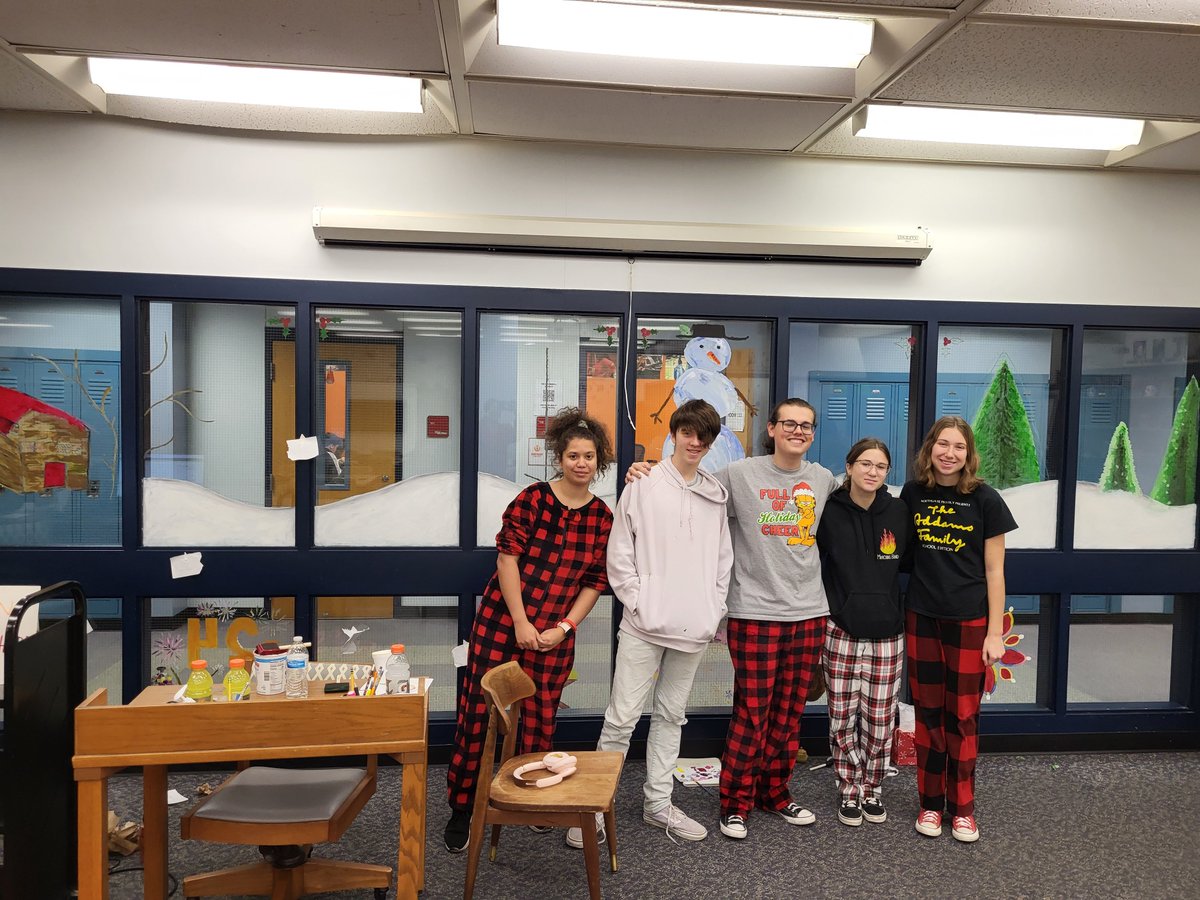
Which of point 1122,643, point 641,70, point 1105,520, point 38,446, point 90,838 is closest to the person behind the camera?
point 90,838

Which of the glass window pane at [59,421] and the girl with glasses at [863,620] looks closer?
the girl with glasses at [863,620]

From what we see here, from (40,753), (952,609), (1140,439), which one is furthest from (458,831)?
(1140,439)

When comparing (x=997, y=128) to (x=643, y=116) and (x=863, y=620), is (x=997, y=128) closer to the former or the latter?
(x=643, y=116)

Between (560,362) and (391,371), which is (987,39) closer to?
(560,362)

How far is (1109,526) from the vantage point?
3.46m

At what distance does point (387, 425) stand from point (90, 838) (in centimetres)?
175

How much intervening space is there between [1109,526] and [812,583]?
1.81 metres

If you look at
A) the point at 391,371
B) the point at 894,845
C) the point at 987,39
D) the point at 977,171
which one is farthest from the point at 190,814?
the point at 977,171

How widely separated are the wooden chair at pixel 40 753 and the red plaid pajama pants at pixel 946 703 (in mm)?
2730

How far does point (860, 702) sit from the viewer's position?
9.02 feet

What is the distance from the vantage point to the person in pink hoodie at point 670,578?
8.26 feet

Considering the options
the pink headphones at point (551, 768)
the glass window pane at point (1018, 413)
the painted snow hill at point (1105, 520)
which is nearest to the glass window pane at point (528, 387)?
the pink headphones at point (551, 768)

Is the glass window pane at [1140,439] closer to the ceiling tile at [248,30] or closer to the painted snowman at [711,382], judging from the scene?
the painted snowman at [711,382]

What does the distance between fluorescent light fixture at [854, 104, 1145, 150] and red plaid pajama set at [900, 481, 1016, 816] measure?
55.2 inches
